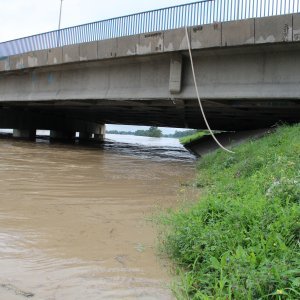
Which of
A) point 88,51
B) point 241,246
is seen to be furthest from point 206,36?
point 241,246

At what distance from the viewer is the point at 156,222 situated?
485 cm

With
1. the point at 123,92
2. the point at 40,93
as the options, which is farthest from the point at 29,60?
the point at 123,92

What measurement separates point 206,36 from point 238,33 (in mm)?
1041

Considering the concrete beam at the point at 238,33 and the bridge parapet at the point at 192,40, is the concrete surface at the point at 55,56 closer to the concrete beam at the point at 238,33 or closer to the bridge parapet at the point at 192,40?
the bridge parapet at the point at 192,40

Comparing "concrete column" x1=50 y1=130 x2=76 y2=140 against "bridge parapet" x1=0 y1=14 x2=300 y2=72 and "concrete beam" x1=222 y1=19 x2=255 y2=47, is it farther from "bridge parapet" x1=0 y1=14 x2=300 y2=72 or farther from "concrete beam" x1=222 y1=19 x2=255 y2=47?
"concrete beam" x1=222 y1=19 x2=255 y2=47

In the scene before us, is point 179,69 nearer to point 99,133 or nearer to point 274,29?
point 274,29

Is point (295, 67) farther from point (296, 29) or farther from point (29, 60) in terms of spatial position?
point (29, 60)

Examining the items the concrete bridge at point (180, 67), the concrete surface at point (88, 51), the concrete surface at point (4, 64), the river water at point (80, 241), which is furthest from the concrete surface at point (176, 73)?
the concrete surface at point (4, 64)

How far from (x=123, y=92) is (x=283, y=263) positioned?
13.4m

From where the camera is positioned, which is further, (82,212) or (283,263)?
(82,212)

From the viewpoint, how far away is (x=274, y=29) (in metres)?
11.3

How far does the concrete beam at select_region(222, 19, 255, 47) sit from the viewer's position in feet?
38.4

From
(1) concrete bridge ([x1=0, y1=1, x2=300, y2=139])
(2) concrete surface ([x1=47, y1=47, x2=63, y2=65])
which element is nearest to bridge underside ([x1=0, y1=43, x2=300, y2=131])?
(1) concrete bridge ([x1=0, y1=1, x2=300, y2=139])

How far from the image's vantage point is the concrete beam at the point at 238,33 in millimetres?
11719
